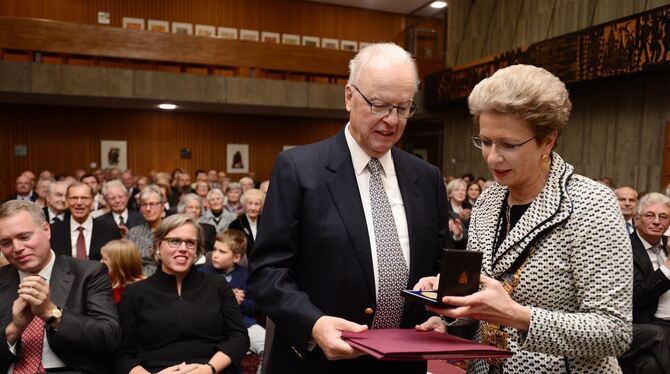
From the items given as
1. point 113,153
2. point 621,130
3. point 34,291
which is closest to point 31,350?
point 34,291

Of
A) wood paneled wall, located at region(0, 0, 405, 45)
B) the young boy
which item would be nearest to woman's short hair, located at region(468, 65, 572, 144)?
the young boy

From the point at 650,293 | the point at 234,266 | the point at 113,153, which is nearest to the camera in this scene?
the point at 650,293

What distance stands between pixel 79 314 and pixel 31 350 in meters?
0.32

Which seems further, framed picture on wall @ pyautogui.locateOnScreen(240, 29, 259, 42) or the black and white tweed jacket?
framed picture on wall @ pyautogui.locateOnScreen(240, 29, 259, 42)

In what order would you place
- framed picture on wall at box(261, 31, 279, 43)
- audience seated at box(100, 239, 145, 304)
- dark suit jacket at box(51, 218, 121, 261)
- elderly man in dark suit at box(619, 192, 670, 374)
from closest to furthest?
elderly man in dark suit at box(619, 192, 670, 374)
audience seated at box(100, 239, 145, 304)
dark suit jacket at box(51, 218, 121, 261)
framed picture on wall at box(261, 31, 279, 43)

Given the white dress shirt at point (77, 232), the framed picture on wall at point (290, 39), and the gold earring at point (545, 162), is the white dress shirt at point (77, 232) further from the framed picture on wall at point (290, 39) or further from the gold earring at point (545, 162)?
the framed picture on wall at point (290, 39)

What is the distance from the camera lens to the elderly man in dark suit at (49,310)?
9.06 ft

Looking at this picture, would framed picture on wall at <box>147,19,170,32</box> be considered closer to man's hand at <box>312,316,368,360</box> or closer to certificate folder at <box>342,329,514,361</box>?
man's hand at <box>312,316,368,360</box>

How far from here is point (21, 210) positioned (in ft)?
9.53

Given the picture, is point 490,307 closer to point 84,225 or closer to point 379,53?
point 379,53

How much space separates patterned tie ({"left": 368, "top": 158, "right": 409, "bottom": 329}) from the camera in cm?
181

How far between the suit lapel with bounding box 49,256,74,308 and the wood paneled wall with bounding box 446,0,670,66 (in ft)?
33.2

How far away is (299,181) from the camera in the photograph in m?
1.80

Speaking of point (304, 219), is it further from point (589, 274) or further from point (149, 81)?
point (149, 81)
